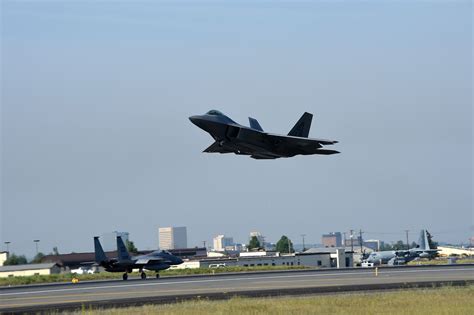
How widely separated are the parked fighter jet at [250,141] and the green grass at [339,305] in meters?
10.2

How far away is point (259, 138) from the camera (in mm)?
44844

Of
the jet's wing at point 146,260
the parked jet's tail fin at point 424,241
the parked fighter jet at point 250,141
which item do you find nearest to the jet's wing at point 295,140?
the parked fighter jet at point 250,141

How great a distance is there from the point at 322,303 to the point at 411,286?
12.7 m

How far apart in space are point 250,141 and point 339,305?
591 inches

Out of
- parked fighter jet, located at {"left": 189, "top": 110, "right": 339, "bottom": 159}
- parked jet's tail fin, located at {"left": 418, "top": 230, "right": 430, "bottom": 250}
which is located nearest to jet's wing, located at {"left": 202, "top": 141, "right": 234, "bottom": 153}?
parked fighter jet, located at {"left": 189, "top": 110, "right": 339, "bottom": 159}

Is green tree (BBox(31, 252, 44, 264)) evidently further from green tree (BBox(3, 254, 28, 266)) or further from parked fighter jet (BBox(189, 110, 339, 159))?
parked fighter jet (BBox(189, 110, 339, 159))

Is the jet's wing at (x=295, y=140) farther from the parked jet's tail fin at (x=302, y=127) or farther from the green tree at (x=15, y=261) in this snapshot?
the green tree at (x=15, y=261)

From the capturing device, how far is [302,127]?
1982 inches

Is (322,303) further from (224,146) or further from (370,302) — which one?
(224,146)

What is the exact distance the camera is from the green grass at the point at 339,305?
2933 cm

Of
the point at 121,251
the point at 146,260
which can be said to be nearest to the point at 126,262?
the point at 121,251

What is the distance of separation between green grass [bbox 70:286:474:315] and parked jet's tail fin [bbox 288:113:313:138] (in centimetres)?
1542

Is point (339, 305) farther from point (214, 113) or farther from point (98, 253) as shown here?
point (98, 253)

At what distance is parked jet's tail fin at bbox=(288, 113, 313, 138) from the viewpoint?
5003cm
